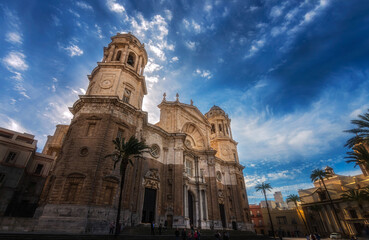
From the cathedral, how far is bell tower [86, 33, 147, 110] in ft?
0.36

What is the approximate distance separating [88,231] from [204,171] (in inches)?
784

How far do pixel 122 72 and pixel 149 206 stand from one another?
1693 centimetres

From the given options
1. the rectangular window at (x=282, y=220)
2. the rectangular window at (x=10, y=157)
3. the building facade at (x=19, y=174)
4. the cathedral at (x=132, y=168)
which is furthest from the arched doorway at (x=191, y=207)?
the rectangular window at (x=282, y=220)

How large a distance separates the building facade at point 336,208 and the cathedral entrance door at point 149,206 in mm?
29607

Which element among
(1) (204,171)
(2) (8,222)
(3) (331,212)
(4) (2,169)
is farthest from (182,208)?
(3) (331,212)

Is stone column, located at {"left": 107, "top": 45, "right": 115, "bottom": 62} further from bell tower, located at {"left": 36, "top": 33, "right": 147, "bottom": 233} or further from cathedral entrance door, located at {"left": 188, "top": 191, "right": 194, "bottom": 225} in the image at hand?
cathedral entrance door, located at {"left": 188, "top": 191, "right": 194, "bottom": 225}

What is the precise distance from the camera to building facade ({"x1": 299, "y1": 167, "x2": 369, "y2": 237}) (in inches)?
1257

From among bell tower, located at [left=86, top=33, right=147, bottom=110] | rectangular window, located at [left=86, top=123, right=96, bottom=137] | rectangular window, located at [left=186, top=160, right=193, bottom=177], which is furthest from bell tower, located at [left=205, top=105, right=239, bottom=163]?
rectangular window, located at [left=86, top=123, right=96, bottom=137]

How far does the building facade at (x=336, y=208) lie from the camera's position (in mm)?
31938

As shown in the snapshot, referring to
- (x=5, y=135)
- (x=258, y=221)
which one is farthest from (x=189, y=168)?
(x=258, y=221)

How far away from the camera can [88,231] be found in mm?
13703

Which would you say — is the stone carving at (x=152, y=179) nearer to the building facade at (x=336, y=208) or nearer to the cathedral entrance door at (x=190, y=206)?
the cathedral entrance door at (x=190, y=206)

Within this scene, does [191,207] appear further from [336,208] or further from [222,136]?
[336,208]

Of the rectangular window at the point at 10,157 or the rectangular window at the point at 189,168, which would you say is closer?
the rectangular window at the point at 10,157
